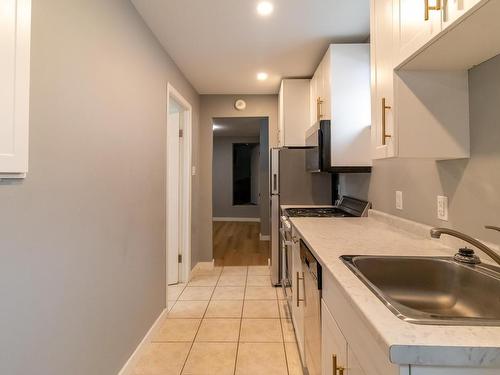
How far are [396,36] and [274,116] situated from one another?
2.83 meters

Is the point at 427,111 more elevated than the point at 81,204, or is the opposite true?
the point at 427,111

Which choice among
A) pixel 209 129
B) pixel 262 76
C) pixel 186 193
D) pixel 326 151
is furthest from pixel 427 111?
pixel 209 129

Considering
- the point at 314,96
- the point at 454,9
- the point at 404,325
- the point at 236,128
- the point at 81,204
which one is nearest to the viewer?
the point at 404,325

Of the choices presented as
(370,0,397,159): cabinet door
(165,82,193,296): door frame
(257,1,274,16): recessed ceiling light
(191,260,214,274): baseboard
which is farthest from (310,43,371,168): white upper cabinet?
(191,260,214,274): baseboard

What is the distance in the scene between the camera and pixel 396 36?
128 cm

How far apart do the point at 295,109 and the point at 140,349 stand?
2711mm

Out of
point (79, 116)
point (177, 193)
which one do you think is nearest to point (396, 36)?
point (79, 116)

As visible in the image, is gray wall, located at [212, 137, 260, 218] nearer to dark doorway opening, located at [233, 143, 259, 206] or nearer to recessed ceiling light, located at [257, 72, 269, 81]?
dark doorway opening, located at [233, 143, 259, 206]

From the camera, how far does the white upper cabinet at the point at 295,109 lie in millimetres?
3354

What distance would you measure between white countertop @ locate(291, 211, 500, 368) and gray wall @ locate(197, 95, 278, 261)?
266 cm

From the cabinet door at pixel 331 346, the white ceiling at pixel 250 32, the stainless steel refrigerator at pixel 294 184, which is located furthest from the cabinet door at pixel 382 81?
the stainless steel refrigerator at pixel 294 184

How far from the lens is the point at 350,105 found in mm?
2395

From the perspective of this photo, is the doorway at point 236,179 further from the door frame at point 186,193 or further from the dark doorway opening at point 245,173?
the door frame at point 186,193

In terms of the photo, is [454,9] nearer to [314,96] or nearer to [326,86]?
[326,86]
